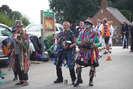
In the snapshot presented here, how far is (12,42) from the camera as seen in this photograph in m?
7.08

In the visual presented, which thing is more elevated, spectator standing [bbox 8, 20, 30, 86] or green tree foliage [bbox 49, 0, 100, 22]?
green tree foliage [bbox 49, 0, 100, 22]

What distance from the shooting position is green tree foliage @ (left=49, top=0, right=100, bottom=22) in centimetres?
5410

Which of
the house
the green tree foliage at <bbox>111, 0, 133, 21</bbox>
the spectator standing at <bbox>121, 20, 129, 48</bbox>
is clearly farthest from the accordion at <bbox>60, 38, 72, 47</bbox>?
the green tree foliage at <bbox>111, 0, 133, 21</bbox>

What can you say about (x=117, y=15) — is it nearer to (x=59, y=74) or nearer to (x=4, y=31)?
(x=4, y=31)

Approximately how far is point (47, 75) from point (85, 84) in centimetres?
199

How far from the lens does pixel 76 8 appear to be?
5481 centimetres

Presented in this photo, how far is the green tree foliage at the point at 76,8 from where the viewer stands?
54103mm

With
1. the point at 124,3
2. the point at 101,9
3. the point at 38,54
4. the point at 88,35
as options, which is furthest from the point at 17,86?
the point at 124,3

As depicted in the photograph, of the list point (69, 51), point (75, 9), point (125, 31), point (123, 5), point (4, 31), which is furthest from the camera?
point (123, 5)

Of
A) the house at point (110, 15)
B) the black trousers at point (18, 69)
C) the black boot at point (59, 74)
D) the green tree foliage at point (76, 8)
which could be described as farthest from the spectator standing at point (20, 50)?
the house at point (110, 15)

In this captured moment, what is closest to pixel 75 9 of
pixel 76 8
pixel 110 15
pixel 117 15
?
pixel 76 8

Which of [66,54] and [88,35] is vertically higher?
[88,35]

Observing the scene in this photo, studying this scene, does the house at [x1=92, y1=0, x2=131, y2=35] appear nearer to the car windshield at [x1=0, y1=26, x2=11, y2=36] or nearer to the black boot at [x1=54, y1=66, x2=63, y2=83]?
the car windshield at [x1=0, y1=26, x2=11, y2=36]

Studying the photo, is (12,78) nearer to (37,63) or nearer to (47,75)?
(47,75)
